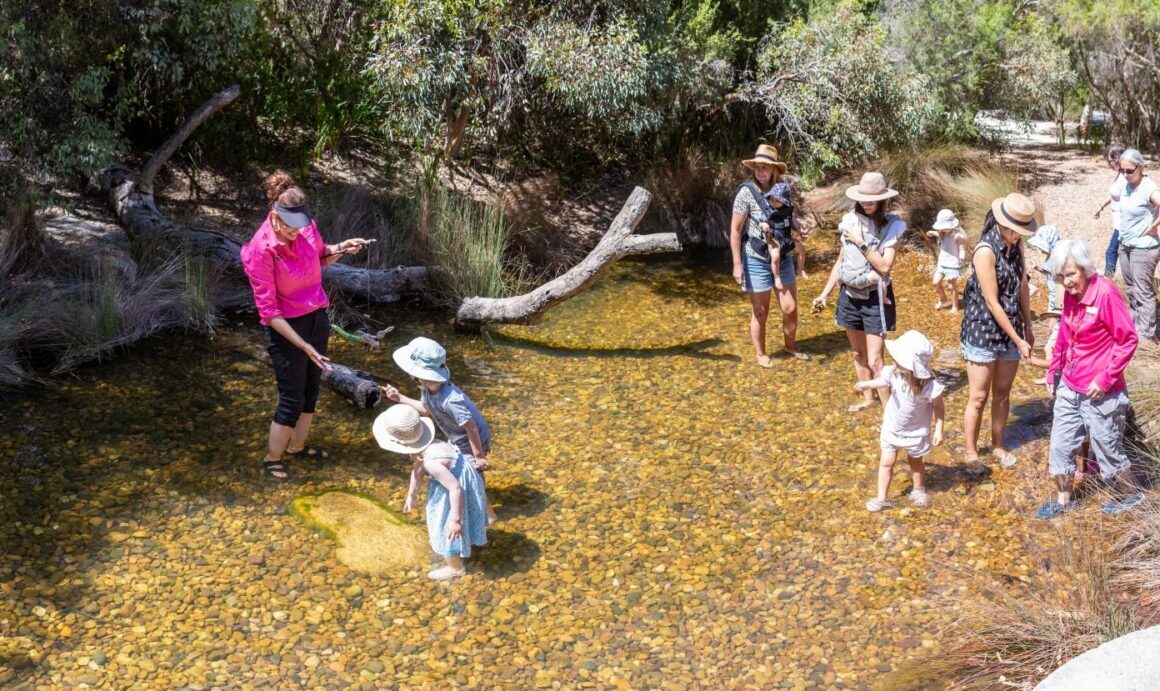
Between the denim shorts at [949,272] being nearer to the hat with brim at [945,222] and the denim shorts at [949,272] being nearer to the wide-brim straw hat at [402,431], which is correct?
the hat with brim at [945,222]

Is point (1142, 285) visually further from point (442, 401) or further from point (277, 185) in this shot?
point (277, 185)

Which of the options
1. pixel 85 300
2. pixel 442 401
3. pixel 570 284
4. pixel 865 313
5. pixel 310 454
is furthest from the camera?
pixel 570 284

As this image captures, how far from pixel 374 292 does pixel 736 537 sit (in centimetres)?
484

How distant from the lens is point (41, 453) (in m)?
6.43

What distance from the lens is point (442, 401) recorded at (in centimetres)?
541

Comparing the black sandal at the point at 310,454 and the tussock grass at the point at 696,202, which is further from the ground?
the tussock grass at the point at 696,202

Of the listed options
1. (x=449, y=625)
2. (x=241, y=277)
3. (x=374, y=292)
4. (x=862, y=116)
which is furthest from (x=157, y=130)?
(x=449, y=625)

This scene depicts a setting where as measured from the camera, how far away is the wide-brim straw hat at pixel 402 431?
5125 millimetres

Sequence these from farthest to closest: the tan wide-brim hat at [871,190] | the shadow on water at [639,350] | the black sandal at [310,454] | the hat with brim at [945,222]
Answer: the hat with brim at [945,222] → the shadow on water at [639,350] → the tan wide-brim hat at [871,190] → the black sandal at [310,454]

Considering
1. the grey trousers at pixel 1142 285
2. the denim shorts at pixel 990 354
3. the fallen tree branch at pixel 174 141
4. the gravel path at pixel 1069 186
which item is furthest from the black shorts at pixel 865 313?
the fallen tree branch at pixel 174 141

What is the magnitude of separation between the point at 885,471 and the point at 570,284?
3.53 meters

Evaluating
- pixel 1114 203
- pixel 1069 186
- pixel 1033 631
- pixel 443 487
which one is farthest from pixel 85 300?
pixel 1069 186

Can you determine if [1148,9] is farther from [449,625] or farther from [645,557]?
[449,625]

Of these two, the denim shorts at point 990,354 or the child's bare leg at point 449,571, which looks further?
the denim shorts at point 990,354
